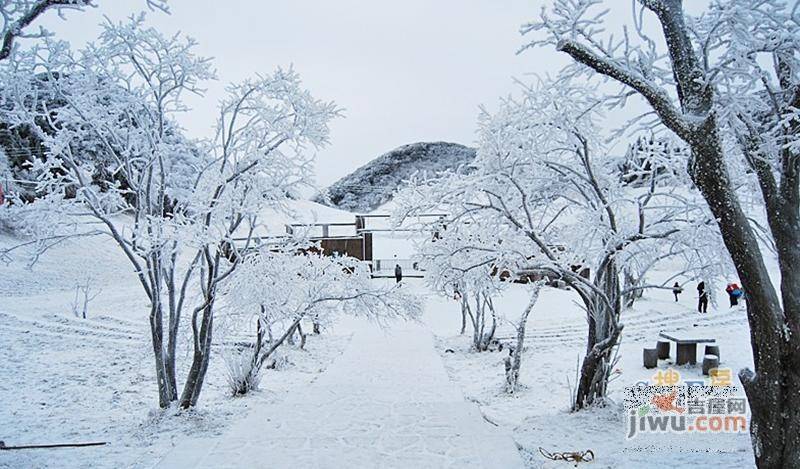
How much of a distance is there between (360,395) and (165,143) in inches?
160

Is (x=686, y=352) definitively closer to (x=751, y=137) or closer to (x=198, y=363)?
(x=751, y=137)

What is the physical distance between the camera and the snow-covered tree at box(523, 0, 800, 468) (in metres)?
3.26

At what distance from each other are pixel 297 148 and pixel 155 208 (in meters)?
1.91

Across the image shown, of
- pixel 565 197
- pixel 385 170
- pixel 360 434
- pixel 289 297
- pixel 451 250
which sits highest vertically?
pixel 385 170

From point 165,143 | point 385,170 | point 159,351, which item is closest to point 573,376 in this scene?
point 159,351

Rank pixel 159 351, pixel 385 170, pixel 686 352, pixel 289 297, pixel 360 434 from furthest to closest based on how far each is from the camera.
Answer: pixel 385 170
pixel 686 352
pixel 289 297
pixel 159 351
pixel 360 434

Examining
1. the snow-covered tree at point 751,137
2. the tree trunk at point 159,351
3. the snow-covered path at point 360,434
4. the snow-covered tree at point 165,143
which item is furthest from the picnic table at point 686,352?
the tree trunk at point 159,351

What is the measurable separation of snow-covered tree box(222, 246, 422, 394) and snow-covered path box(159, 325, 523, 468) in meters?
1.05

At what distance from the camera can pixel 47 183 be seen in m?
5.64

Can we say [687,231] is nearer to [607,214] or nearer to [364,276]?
[607,214]

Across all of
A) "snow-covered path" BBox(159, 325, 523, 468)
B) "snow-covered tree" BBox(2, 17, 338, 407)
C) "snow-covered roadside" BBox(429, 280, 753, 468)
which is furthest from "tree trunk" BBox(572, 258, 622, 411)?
"snow-covered tree" BBox(2, 17, 338, 407)

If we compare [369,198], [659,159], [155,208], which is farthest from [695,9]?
[369,198]

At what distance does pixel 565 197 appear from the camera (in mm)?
6344

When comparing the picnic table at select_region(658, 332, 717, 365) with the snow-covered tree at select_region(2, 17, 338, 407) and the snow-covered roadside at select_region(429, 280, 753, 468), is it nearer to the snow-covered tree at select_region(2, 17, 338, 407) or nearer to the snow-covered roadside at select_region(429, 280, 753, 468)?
the snow-covered roadside at select_region(429, 280, 753, 468)
